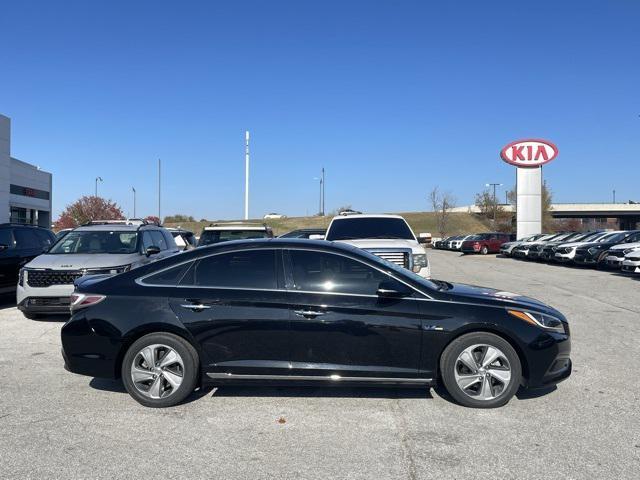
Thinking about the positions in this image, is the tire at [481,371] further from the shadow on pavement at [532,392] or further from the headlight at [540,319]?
the shadow on pavement at [532,392]

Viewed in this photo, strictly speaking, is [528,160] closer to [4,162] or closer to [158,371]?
[4,162]

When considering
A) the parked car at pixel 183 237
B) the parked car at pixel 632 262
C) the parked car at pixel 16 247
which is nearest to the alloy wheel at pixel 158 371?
the parked car at pixel 16 247

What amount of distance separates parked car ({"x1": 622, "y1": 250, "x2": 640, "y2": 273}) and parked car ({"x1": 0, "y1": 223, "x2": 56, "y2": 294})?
17094 mm

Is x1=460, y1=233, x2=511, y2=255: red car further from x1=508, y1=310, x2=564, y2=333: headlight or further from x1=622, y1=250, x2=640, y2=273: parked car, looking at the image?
x1=508, y1=310, x2=564, y2=333: headlight

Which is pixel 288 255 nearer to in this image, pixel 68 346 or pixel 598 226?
pixel 68 346

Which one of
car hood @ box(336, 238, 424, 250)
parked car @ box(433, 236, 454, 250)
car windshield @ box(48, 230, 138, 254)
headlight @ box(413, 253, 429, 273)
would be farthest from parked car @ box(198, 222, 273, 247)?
parked car @ box(433, 236, 454, 250)

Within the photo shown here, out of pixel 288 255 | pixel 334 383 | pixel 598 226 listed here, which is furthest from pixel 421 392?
pixel 598 226

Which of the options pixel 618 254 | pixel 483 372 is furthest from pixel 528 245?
pixel 483 372

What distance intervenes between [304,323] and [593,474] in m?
2.50

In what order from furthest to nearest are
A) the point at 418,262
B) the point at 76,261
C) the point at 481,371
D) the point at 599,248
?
1. the point at 599,248
2. the point at 418,262
3. the point at 76,261
4. the point at 481,371

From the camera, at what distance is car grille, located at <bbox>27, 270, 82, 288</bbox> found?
9.03m

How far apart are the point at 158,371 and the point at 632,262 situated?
Result: 1754 centimetres

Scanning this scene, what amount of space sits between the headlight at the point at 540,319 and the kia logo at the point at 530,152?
32.4 metres

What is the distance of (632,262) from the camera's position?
18.1m
